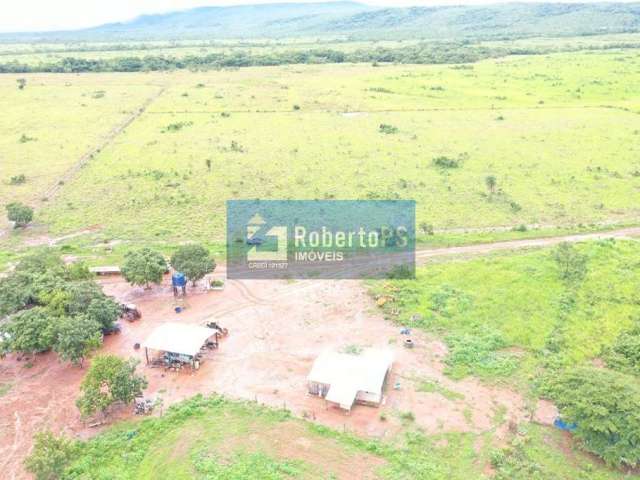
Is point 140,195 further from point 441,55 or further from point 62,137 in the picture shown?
point 441,55

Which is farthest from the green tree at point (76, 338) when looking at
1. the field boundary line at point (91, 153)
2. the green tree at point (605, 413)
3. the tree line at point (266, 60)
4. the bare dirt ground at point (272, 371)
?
the tree line at point (266, 60)

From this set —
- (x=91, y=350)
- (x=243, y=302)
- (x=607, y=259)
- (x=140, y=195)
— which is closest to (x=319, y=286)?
(x=243, y=302)

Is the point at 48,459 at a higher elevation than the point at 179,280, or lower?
lower

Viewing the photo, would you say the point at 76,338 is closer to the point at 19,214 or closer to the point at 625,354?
the point at 19,214

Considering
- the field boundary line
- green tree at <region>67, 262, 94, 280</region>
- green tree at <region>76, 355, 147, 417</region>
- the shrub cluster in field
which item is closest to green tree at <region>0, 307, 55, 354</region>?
the shrub cluster in field

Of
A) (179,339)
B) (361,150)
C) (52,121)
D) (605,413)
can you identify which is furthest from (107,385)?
(52,121)
